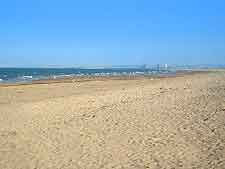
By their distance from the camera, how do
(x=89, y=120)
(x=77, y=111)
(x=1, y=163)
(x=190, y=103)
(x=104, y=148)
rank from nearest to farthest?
(x=1, y=163) → (x=104, y=148) → (x=89, y=120) → (x=190, y=103) → (x=77, y=111)

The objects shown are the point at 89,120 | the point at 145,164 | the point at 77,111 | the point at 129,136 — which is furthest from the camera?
the point at 77,111

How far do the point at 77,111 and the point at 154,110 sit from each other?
3079 mm

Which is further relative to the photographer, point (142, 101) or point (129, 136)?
point (142, 101)

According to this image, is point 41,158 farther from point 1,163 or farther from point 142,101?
point 142,101

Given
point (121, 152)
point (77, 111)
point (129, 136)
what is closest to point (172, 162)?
point (121, 152)

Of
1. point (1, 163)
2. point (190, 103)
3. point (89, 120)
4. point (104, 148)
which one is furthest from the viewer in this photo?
point (190, 103)

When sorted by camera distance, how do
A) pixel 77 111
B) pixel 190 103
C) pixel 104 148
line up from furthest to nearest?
pixel 77 111
pixel 190 103
pixel 104 148

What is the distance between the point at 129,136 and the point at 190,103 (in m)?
3.97

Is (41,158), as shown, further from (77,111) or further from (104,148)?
(77,111)

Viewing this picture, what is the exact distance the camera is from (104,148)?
9648 millimetres

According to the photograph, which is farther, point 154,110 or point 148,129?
point 154,110

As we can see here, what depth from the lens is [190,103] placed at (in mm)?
13789

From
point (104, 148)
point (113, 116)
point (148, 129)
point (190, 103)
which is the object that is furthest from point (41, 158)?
point (190, 103)

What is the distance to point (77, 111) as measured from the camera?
48.9 ft
